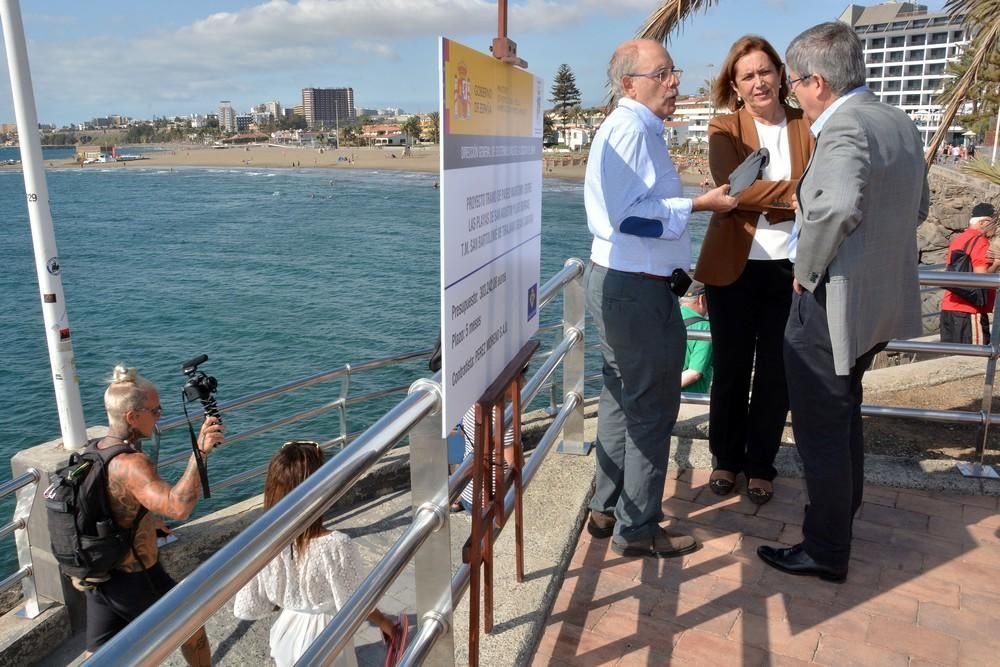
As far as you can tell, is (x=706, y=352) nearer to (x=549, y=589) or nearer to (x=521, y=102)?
(x=549, y=589)

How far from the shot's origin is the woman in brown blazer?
3307 millimetres

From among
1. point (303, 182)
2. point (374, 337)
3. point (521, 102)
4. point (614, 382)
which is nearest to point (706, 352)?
point (614, 382)

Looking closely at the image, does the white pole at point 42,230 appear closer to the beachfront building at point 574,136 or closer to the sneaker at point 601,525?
the sneaker at point 601,525

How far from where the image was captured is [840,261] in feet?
8.79

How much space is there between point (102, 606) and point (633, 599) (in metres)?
2.18

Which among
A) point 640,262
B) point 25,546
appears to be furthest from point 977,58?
point 25,546

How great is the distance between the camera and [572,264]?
3.49 metres

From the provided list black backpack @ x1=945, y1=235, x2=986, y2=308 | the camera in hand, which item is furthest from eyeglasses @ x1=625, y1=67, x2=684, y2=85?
black backpack @ x1=945, y1=235, x2=986, y2=308

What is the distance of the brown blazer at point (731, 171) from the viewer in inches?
133

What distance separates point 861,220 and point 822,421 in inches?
28.7

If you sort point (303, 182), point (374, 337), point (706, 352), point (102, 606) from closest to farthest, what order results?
point (102, 606)
point (706, 352)
point (374, 337)
point (303, 182)

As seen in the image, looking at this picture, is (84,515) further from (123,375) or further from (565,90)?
(565,90)

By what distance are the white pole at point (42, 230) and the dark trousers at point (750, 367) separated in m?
4.19

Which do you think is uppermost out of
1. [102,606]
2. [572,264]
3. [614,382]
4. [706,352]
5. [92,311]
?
[572,264]
